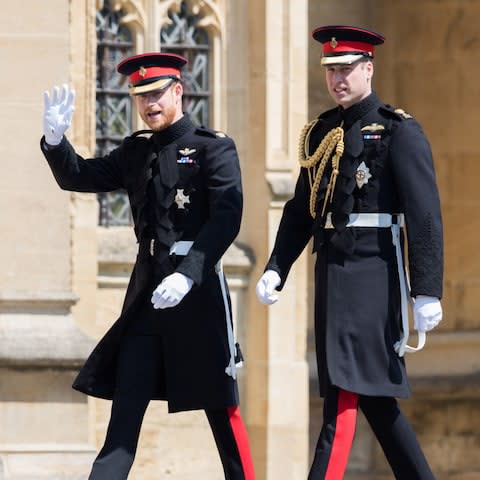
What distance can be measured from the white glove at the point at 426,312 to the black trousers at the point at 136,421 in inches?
38.0

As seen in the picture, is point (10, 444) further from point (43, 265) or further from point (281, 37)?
point (281, 37)

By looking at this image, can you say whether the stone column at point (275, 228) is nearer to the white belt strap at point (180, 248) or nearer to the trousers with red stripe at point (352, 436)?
the white belt strap at point (180, 248)

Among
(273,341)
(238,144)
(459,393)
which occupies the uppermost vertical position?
(238,144)

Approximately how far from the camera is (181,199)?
9.21 m

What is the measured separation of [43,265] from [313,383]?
3.59 m

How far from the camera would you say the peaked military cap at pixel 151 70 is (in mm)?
9250

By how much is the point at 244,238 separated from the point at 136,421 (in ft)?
15.7

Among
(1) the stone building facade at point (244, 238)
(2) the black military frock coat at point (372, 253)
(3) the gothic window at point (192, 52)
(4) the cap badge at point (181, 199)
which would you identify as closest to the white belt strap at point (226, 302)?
(4) the cap badge at point (181, 199)

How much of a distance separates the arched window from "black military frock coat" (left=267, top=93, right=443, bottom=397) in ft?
16.1

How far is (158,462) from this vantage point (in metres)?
13.4

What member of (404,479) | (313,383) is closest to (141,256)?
(404,479)

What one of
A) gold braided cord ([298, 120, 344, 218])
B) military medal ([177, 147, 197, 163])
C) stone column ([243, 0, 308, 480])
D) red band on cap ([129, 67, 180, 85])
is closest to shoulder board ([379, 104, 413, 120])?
gold braided cord ([298, 120, 344, 218])

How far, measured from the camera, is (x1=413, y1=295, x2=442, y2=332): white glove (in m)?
8.66

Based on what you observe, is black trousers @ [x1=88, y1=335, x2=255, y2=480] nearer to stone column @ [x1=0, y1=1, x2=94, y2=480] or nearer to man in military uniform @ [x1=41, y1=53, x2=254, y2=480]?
man in military uniform @ [x1=41, y1=53, x2=254, y2=480]
